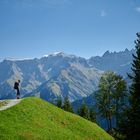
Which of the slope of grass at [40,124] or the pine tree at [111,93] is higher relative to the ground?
the pine tree at [111,93]

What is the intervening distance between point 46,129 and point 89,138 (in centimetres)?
818

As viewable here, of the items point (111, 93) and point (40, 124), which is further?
point (111, 93)

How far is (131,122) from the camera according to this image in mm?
38625

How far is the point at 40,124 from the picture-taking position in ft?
145

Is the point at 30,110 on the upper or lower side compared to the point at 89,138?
upper

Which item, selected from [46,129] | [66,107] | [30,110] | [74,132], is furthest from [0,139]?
[66,107]

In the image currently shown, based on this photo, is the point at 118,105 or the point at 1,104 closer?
the point at 1,104

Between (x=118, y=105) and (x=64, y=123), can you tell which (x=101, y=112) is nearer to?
(x=118, y=105)

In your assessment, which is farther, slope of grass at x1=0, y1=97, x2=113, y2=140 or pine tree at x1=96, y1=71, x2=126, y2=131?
pine tree at x1=96, y1=71, x2=126, y2=131

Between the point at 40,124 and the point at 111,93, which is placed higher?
the point at 111,93

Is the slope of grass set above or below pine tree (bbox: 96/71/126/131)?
below

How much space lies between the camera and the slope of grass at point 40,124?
131ft

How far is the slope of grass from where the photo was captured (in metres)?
39.9

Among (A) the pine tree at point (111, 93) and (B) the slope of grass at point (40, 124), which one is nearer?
(B) the slope of grass at point (40, 124)
